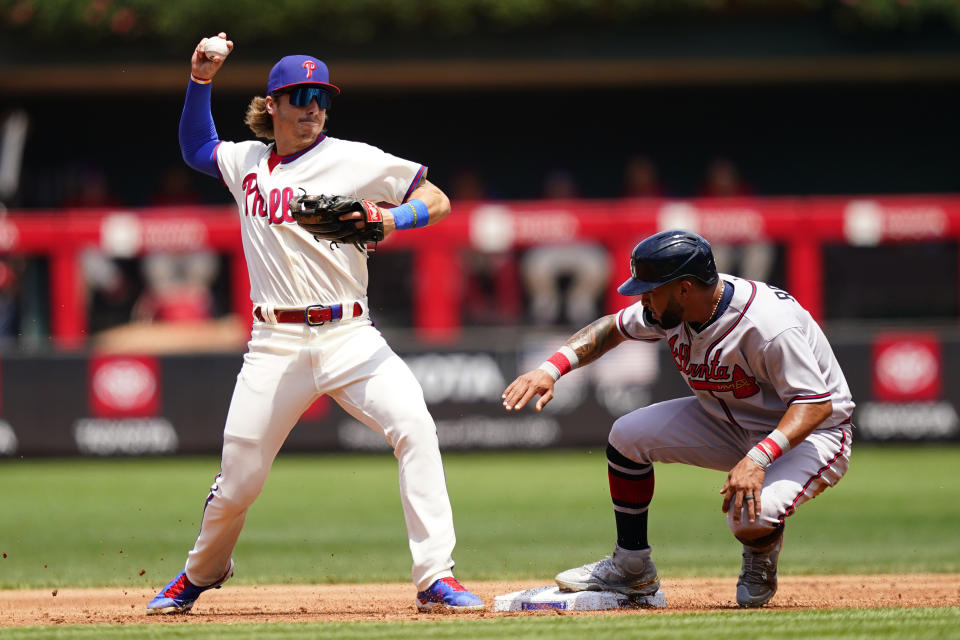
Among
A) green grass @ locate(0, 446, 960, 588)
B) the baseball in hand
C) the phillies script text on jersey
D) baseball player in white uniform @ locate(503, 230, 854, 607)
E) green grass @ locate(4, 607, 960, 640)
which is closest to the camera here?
green grass @ locate(4, 607, 960, 640)

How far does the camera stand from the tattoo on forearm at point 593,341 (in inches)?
211

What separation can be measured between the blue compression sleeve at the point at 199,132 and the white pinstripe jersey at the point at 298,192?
15 centimetres

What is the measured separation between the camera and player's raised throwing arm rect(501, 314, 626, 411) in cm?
502

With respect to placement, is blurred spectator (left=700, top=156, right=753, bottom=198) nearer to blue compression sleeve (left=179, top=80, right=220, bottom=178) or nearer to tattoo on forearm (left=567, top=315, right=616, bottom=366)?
tattoo on forearm (left=567, top=315, right=616, bottom=366)

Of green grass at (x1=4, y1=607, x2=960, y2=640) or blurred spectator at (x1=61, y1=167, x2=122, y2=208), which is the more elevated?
blurred spectator at (x1=61, y1=167, x2=122, y2=208)

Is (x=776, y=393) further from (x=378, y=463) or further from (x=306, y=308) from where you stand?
(x=378, y=463)

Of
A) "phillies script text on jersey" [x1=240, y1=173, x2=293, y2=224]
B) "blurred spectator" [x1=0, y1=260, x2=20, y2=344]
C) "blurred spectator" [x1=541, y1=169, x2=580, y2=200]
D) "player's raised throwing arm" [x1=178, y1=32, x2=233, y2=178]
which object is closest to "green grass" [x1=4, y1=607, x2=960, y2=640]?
"phillies script text on jersey" [x1=240, y1=173, x2=293, y2=224]

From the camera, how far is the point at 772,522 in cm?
494

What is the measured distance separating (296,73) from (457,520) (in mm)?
3867

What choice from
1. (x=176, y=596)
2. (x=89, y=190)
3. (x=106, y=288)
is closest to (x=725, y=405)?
(x=176, y=596)

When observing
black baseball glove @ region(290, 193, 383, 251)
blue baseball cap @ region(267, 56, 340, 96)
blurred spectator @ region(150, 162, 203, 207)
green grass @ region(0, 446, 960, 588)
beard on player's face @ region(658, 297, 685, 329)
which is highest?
blue baseball cap @ region(267, 56, 340, 96)

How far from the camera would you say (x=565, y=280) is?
11.8 m

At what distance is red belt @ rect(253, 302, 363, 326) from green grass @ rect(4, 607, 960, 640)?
3.53 ft

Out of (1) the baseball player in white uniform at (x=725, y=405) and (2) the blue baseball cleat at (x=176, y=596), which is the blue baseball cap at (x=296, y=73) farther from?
(2) the blue baseball cleat at (x=176, y=596)
